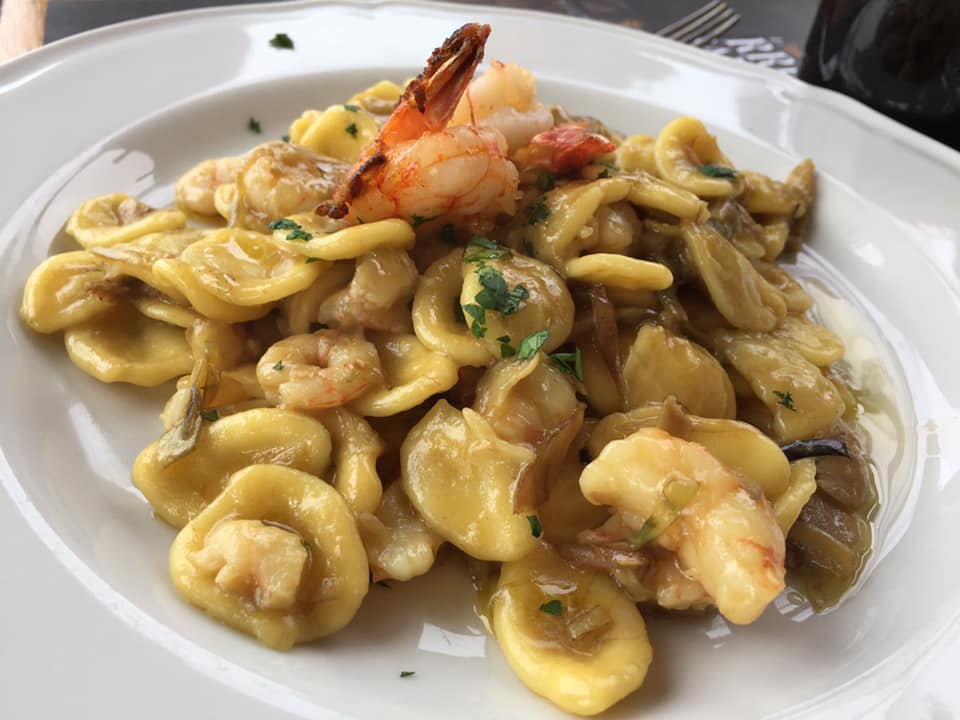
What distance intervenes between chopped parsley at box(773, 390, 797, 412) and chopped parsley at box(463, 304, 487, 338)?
86cm

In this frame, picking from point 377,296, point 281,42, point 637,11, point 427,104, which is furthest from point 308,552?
point 637,11

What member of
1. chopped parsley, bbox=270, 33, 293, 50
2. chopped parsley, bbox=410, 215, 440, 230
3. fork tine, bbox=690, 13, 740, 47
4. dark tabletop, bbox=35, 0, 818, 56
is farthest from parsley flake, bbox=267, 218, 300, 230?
fork tine, bbox=690, 13, 740, 47

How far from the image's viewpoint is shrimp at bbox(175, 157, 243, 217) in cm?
306

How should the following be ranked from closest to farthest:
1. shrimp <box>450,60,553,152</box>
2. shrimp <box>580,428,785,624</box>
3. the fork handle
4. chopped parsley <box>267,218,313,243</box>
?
shrimp <box>580,428,785,624</box>, chopped parsley <box>267,218,313,243</box>, shrimp <box>450,60,553,152</box>, the fork handle

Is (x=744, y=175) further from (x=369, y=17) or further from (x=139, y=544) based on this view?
(x=139, y=544)

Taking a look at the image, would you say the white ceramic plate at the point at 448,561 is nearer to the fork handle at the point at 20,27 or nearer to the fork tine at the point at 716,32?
the fork handle at the point at 20,27

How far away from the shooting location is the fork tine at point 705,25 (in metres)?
4.28

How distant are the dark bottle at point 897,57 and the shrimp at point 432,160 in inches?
76.5

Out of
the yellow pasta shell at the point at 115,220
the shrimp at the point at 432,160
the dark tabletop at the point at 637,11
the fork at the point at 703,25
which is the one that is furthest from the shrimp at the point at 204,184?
the fork at the point at 703,25

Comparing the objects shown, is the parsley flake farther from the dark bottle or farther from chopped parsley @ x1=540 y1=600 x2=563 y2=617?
the dark bottle

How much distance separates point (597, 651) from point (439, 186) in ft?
4.07

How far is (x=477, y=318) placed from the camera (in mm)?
2180

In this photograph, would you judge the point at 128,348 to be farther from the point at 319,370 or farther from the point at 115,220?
the point at 319,370

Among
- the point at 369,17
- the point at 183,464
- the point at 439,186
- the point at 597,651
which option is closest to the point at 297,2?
the point at 369,17
